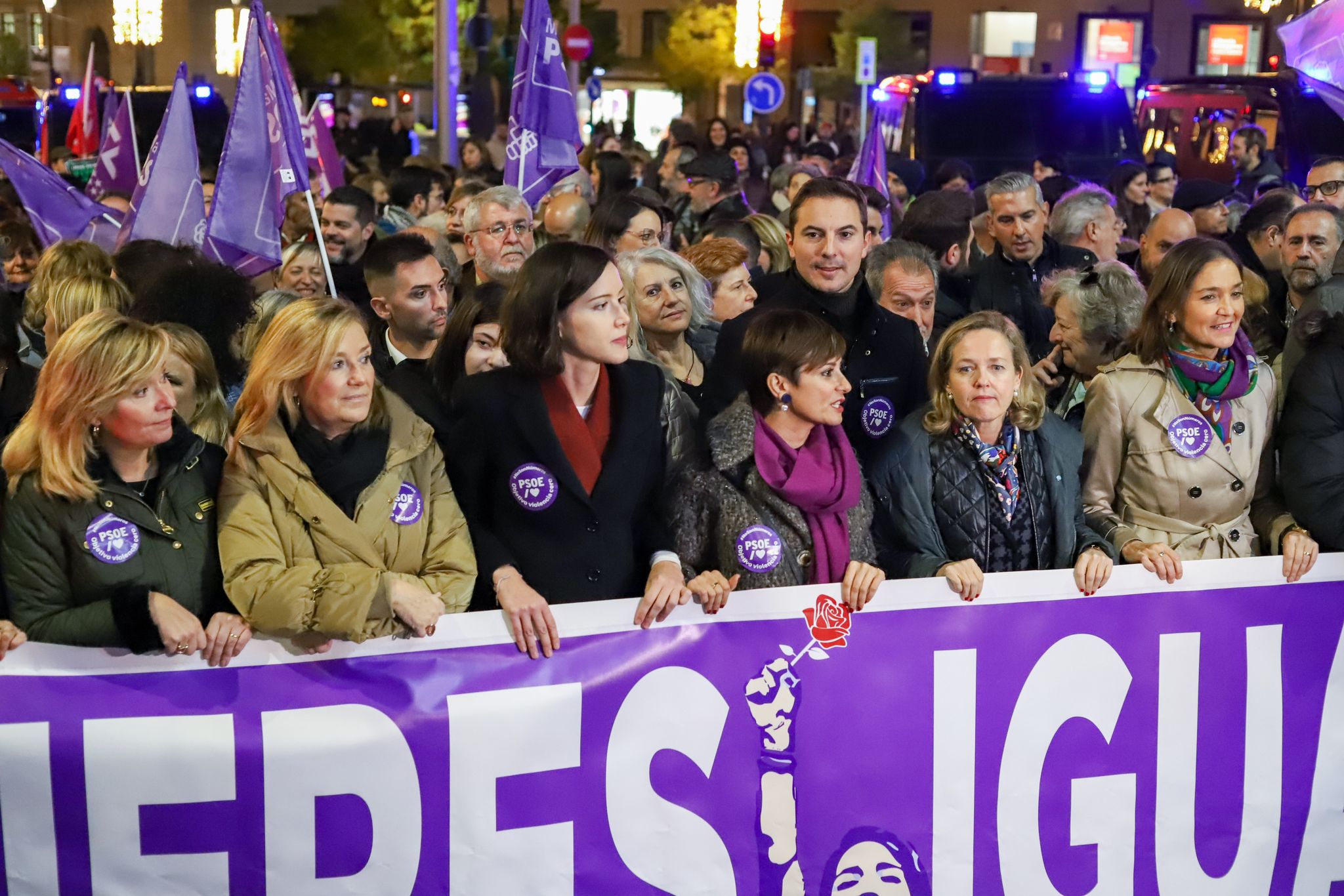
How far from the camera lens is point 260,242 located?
712cm

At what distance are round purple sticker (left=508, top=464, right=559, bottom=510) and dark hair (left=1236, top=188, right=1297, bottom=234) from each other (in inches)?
184

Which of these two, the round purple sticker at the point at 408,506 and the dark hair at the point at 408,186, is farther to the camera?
the dark hair at the point at 408,186

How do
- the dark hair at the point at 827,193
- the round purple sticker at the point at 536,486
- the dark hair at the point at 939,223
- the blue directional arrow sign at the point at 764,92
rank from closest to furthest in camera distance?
the round purple sticker at the point at 536,486 → the dark hair at the point at 827,193 → the dark hair at the point at 939,223 → the blue directional arrow sign at the point at 764,92

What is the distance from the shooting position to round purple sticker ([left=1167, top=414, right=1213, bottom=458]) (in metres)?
4.65

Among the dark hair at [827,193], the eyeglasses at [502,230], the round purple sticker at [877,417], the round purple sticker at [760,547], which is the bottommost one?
the round purple sticker at [760,547]

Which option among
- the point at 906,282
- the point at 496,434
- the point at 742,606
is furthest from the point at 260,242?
the point at 742,606

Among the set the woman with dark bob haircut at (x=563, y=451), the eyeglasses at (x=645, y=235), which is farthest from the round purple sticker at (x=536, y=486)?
the eyeglasses at (x=645, y=235)

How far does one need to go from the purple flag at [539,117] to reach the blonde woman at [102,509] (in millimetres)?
5112

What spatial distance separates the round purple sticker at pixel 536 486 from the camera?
164 inches

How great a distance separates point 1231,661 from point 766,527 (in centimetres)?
135

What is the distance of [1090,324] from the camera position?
565 cm

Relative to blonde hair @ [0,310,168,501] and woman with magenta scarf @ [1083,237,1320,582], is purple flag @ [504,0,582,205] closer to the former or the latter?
woman with magenta scarf @ [1083,237,1320,582]

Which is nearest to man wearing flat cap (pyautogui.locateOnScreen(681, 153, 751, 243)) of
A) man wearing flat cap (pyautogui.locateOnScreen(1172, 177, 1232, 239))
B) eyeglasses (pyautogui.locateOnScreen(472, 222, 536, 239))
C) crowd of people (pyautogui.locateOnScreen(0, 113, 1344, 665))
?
man wearing flat cap (pyautogui.locateOnScreen(1172, 177, 1232, 239))

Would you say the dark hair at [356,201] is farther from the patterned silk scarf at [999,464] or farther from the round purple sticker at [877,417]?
the patterned silk scarf at [999,464]
